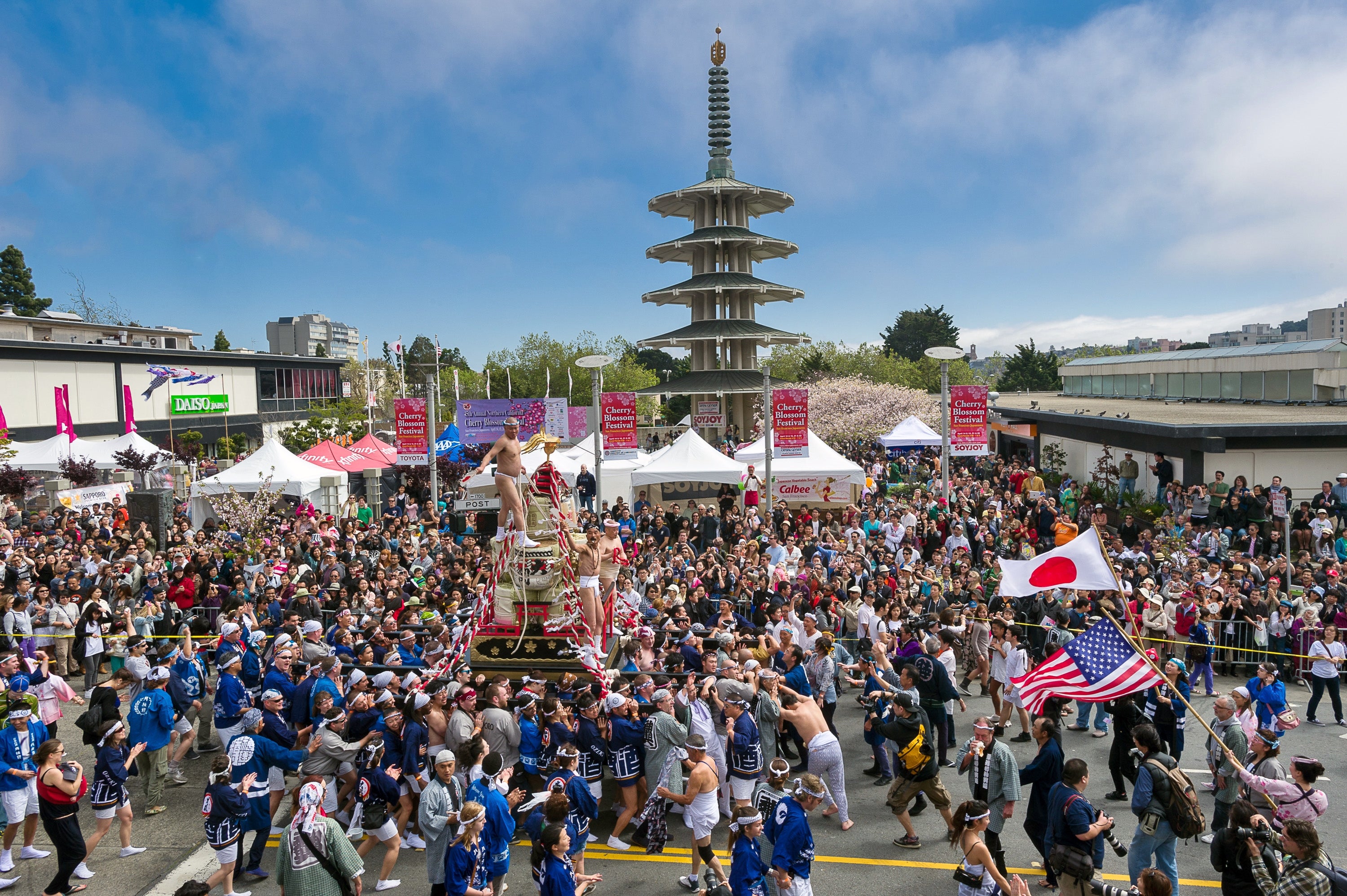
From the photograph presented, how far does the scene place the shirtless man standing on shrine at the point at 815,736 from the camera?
8.47 metres

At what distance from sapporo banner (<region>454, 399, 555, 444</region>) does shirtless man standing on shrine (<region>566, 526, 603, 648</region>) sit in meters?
10.9

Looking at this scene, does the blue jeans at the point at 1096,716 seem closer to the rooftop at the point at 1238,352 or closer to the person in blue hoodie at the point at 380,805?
the person in blue hoodie at the point at 380,805

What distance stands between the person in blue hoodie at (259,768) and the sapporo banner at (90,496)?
2070 centimetres

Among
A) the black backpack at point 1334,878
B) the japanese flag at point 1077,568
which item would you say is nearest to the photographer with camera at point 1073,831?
the black backpack at point 1334,878

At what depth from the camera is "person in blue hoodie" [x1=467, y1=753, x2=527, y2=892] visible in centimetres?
690

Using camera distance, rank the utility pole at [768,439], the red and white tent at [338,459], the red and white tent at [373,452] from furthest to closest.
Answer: the red and white tent at [373,452]
the red and white tent at [338,459]
the utility pole at [768,439]

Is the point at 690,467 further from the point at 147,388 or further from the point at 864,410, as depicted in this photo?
the point at 147,388

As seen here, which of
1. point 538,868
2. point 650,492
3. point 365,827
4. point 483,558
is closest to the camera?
point 538,868

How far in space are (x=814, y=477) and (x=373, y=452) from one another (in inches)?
570

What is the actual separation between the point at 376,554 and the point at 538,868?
13742 mm

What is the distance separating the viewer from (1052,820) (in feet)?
Answer: 22.3

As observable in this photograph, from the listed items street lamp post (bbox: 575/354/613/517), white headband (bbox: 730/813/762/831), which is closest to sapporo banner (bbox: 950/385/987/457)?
street lamp post (bbox: 575/354/613/517)

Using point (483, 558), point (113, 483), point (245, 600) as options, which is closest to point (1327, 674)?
point (483, 558)

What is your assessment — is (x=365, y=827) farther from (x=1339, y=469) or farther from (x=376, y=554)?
(x=1339, y=469)
